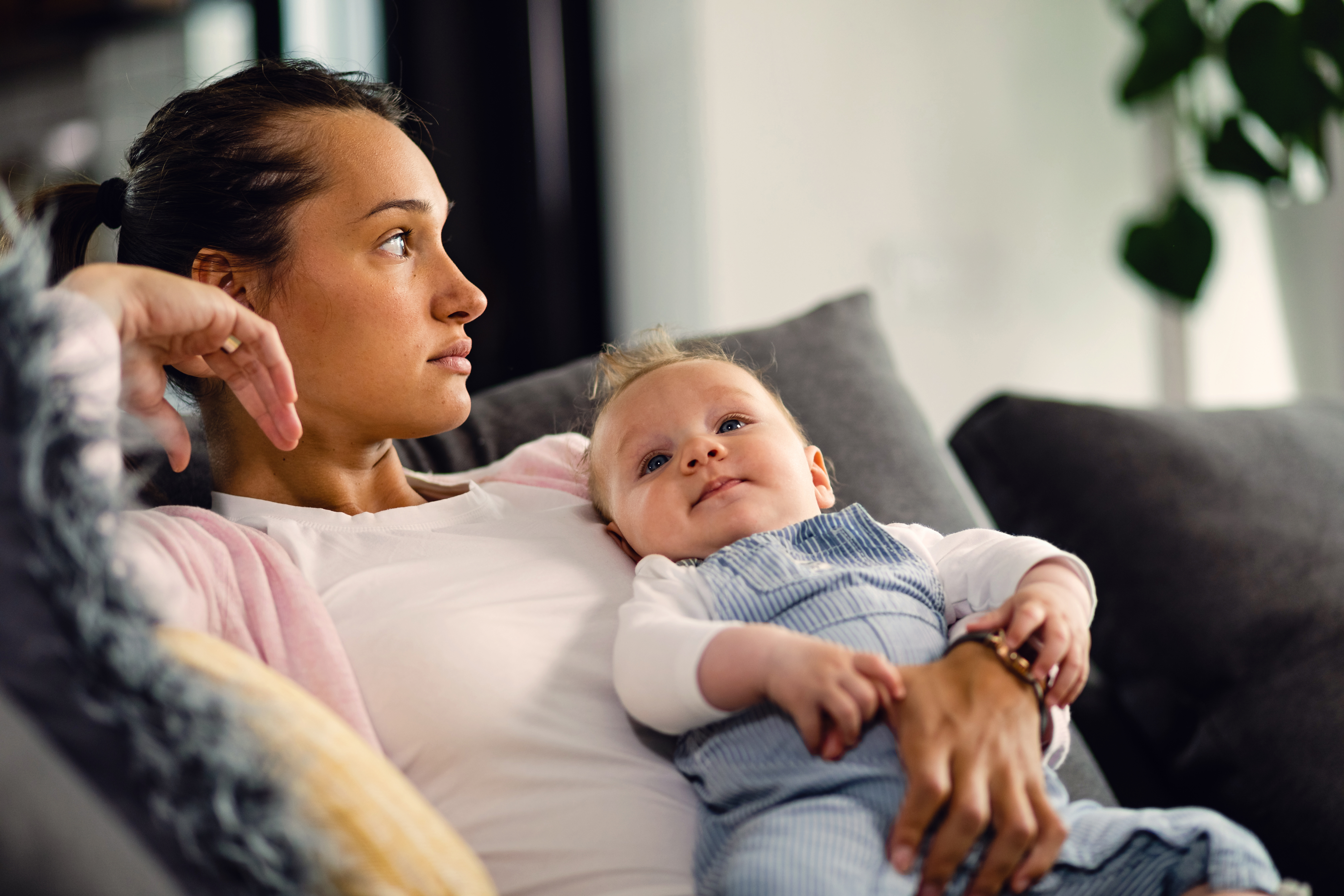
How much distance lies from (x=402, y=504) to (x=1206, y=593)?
1.01 m

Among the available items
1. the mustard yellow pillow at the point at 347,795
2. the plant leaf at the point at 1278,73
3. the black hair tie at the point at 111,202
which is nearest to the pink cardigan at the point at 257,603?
the mustard yellow pillow at the point at 347,795

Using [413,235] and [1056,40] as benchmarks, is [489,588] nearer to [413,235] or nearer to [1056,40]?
[413,235]

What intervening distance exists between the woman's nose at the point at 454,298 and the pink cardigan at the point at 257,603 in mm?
292

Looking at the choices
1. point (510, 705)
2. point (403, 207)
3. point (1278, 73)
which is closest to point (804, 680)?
point (510, 705)

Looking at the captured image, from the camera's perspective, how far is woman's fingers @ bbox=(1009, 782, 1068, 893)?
742 millimetres

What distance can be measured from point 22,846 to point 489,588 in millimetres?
505

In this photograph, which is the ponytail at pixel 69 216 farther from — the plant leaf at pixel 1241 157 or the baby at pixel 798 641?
the plant leaf at pixel 1241 157

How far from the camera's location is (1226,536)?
4.55 ft

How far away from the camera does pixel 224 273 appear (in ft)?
3.46

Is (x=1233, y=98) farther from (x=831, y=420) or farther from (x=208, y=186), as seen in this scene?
(x=208, y=186)

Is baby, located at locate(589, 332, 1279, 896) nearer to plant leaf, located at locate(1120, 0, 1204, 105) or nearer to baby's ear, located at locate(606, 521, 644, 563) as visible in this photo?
baby's ear, located at locate(606, 521, 644, 563)

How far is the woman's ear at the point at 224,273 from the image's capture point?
1049mm

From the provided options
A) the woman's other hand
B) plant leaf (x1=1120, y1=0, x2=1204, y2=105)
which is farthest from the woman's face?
plant leaf (x1=1120, y1=0, x2=1204, y2=105)

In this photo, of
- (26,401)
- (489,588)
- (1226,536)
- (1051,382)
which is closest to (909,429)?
(1226,536)
